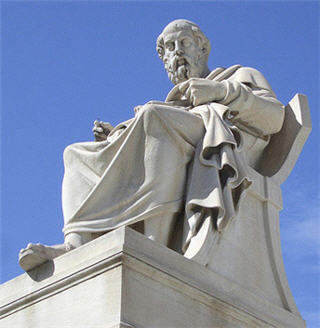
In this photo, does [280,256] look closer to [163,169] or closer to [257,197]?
[257,197]

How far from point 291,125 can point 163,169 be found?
5.97ft

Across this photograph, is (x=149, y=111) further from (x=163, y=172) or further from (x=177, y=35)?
(x=177, y=35)

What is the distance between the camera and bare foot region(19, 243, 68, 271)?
6.89 metres

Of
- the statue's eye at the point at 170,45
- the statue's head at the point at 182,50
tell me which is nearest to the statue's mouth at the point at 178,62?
the statue's head at the point at 182,50

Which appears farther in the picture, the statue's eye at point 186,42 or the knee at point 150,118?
the statue's eye at point 186,42

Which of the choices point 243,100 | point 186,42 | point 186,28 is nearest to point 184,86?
point 243,100

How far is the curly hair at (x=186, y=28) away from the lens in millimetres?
8688

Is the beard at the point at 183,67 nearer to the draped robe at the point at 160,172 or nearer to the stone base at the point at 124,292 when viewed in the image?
the draped robe at the point at 160,172

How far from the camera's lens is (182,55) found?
8648 millimetres

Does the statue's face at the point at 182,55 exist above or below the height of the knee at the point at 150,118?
above

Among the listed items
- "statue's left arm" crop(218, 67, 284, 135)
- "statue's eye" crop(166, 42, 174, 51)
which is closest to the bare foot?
"statue's left arm" crop(218, 67, 284, 135)

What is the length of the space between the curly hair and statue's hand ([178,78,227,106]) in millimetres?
894

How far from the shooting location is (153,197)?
23.5 ft

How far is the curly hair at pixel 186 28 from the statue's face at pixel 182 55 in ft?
0.14
